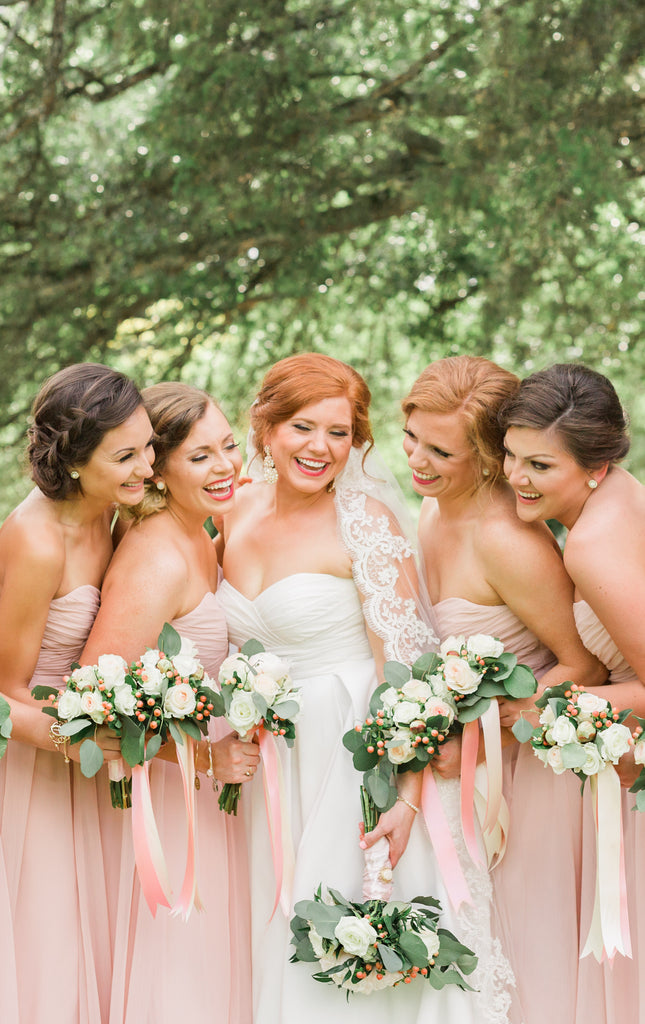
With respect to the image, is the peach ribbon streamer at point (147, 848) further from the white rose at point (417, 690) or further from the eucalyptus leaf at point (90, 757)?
the white rose at point (417, 690)

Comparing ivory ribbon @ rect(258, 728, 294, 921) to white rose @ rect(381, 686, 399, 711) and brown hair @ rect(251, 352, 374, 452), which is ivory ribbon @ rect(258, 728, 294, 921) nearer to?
white rose @ rect(381, 686, 399, 711)

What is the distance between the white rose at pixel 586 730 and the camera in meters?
3.50

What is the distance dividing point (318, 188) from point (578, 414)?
5549 millimetres

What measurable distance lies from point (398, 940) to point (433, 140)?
6.80 metres

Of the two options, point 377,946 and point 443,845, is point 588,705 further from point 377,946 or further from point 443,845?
point 377,946

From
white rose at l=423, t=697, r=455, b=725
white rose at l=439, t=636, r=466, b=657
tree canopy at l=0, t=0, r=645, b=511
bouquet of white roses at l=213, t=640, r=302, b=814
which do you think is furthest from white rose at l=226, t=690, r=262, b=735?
tree canopy at l=0, t=0, r=645, b=511

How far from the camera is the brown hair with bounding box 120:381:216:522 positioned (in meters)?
4.15

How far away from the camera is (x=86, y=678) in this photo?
3613mm

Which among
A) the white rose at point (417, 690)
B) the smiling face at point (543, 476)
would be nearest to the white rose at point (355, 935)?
the white rose at point (417, 690)

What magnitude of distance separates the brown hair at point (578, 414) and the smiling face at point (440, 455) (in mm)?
264

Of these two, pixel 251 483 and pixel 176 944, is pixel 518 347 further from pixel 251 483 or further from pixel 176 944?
pixel 176 944

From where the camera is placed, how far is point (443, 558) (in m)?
4.19

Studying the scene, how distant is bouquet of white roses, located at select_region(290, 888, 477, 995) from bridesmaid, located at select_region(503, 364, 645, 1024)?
643 mm

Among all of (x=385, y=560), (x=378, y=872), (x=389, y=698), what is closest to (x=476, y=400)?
(x=385, y=560)
